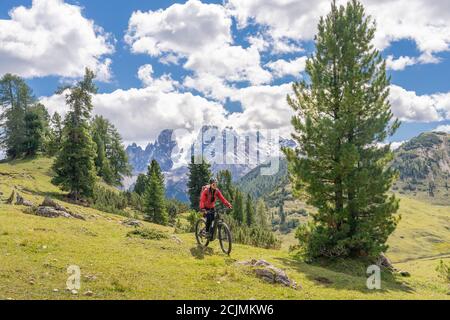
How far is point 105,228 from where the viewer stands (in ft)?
92.2

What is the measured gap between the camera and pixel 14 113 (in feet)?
309

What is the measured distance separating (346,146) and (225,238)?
10.2 meters

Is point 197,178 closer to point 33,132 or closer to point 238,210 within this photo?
point 238,210

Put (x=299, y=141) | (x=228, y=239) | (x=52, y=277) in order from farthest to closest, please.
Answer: (x=299, y=141)
(x=228, y=239)
(x=52, y=277)

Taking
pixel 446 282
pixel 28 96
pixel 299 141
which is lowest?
pixel 446 282

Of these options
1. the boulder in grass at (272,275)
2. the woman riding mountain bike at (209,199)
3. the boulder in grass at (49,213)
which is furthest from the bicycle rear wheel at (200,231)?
the boulder in grass at (49,213)

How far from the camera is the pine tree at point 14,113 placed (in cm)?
9238

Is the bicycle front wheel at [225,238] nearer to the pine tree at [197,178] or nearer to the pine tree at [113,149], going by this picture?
the pine tree at [197,178]

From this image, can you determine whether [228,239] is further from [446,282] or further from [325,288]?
[446,282]

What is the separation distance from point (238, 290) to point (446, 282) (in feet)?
65.7

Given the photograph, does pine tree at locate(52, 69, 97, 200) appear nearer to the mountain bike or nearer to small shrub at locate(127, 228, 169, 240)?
small shrub at locate(127, 228, 169, 240)

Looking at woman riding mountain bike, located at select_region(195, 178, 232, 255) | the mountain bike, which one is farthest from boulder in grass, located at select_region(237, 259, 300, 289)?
woman riding mountain bike, located at select_region(195, 178, 232, 255)

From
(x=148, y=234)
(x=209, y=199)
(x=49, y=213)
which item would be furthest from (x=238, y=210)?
(x=209, y=199)
